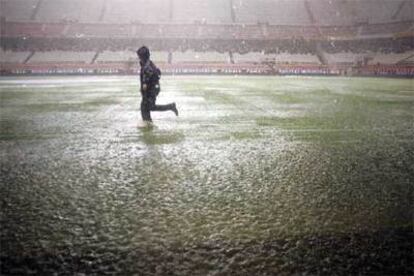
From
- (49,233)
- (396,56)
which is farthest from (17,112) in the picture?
(396,56)

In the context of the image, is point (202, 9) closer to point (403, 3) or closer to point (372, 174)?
point (403, 3)

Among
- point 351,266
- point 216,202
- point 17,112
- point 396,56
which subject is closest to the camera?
Answer: point 351,266

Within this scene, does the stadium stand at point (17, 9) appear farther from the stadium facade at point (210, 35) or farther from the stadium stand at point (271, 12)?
the stadium stand at point (271, 12)

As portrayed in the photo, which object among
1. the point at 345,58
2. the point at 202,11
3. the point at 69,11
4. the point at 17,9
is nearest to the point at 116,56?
the point at 69,11

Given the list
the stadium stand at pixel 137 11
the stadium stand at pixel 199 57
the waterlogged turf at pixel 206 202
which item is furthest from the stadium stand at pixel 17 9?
the waterlogged turf at pixel 206 202

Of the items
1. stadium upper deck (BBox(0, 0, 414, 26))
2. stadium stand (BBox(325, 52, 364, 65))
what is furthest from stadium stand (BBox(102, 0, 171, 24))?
stadium stand (BBox(325, 52, 364, 65))

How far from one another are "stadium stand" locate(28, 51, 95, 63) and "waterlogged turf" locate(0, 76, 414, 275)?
131ft

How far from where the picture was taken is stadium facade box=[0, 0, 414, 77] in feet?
142

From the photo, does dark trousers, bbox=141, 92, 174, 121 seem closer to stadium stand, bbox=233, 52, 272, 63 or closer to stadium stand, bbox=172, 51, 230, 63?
stadium stand, bbox=172, 51, 230, 63

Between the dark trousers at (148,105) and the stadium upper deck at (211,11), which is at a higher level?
the stadium upper deck at (211,11)

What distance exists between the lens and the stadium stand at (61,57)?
43844 mm

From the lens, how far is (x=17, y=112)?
402 inches

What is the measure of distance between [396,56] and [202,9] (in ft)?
82.3

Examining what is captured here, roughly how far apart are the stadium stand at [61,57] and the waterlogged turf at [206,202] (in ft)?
131
